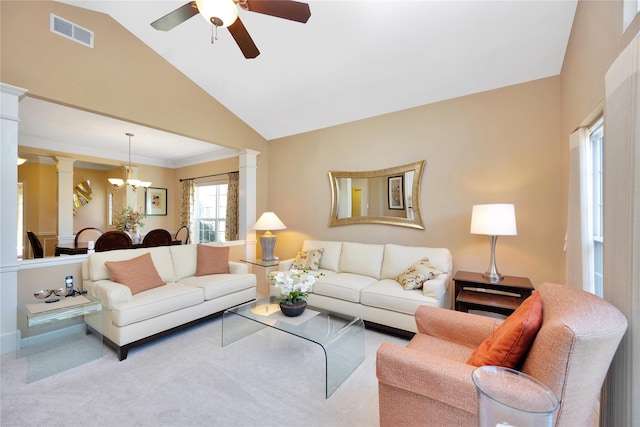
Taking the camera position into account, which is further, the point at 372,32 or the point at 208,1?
the point at 372,32

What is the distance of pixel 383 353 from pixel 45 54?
13.3 feet

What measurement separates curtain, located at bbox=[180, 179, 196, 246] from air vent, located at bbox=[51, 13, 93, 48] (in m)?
3.96

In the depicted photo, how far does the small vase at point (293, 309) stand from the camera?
2.49 metres

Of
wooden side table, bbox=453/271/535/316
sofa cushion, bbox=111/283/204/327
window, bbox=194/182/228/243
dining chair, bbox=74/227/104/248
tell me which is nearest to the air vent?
sofa cushion, bbox=111/283/204/327

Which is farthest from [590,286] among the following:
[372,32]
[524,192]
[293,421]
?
[372,32]

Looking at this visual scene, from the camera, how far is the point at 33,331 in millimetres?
2582

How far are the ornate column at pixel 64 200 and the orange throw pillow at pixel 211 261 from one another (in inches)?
145

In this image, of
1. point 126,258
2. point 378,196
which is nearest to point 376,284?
point 378,196

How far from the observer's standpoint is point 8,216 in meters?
2.55

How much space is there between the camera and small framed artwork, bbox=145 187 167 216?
270 inches

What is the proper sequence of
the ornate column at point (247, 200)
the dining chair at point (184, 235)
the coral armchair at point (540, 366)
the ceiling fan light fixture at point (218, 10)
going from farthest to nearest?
1. the dining chair at point (184, 235)
2. the ornate column at point (247, 200)
3. the ceiling fan light fixture at point (218, 10)
4. the coral armchair at point (540, 366)

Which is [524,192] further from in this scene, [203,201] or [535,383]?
[203,201]

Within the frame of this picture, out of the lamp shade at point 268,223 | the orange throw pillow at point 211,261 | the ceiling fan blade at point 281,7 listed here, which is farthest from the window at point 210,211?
the ceiling fan blade at point 281,7

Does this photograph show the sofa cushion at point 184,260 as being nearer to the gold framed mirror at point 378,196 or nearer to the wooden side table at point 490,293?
the gold framed mirror at point 378,196
